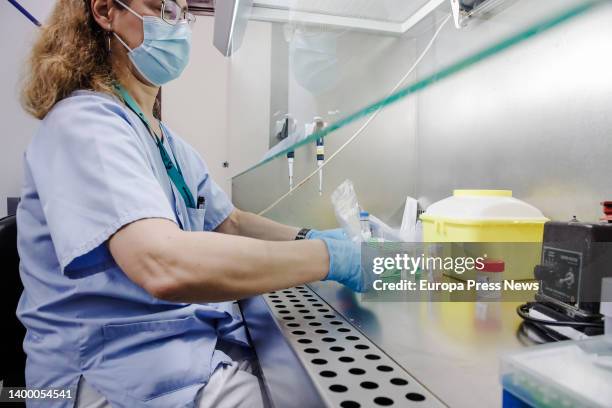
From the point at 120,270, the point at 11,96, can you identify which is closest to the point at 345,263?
the point at 120,270

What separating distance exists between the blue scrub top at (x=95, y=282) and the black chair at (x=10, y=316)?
0.37 feet

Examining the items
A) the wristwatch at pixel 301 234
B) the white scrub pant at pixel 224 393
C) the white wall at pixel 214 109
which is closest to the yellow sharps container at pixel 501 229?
the wristwatch at pixel 301 234

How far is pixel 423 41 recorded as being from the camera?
1319 mm

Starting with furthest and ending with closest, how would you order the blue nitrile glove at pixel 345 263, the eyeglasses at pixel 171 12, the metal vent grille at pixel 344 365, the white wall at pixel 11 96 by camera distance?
the white wall at pixel 11 96
the eyeglasses at pixel 171 12
the blue nitrile glove at pixel 345 263
the metal vent grille at pixel 344 365

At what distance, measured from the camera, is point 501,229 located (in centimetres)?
91

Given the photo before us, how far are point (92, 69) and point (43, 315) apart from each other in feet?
2.00

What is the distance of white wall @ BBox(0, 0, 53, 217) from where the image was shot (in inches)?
94.2

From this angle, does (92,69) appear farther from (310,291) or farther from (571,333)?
(571,333)

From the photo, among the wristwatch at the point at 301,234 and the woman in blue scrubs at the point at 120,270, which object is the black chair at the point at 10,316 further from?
the wristwatch at the point at 301,234

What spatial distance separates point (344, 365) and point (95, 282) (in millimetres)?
519

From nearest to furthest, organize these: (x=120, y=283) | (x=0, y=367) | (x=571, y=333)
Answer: (x=571, y=333), (x=120, y=283), (x=0, y=367)

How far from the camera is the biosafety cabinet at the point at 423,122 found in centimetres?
51

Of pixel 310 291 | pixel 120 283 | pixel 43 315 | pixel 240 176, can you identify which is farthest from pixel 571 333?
pixel 240 176

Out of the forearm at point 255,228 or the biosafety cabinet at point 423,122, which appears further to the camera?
the forearm at point 255,228
